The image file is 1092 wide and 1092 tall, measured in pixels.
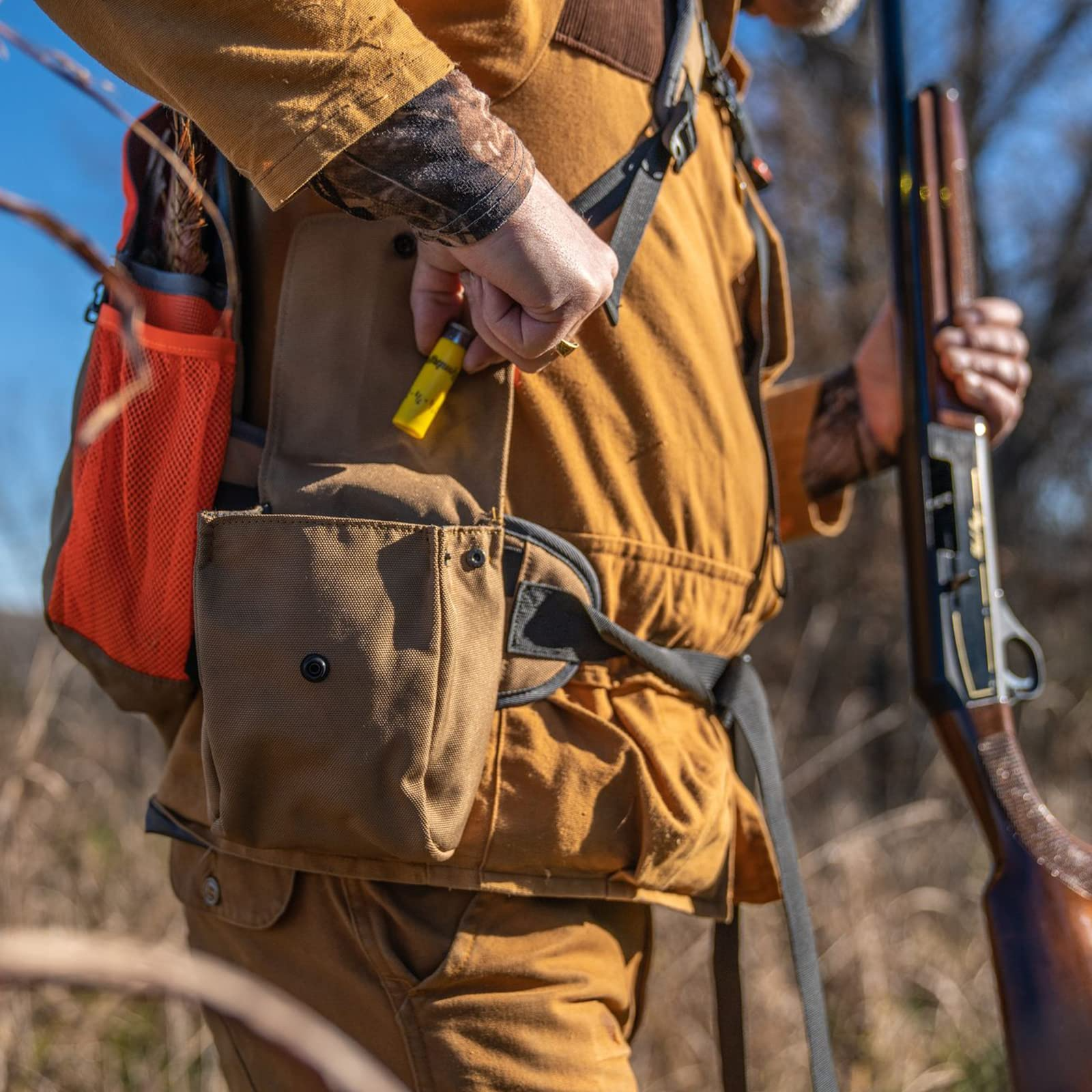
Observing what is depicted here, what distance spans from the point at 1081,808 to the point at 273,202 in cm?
512

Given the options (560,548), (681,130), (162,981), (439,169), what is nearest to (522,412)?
(560,548)

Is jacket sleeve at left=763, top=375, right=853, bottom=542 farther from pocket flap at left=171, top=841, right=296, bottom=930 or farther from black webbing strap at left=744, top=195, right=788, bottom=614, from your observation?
pocket flap at left=171, top=841, right=296, bottom=930

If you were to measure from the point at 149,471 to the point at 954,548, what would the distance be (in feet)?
5.07

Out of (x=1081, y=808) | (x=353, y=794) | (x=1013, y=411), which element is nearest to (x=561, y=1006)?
(x=353, y=794)

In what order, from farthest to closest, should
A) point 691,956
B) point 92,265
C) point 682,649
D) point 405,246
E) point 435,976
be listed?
point 691,956 < point 682,649 < point 405,246 < point 435,976 < point 92,265

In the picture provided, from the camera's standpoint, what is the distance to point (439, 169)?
1.23 meters

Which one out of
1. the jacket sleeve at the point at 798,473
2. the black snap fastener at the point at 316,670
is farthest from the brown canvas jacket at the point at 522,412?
the jacket sleeve at the point at 798,473

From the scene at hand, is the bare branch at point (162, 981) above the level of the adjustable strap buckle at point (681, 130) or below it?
below

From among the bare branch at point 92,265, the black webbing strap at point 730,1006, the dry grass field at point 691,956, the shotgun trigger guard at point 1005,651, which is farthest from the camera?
the dry grass field at point 691,956

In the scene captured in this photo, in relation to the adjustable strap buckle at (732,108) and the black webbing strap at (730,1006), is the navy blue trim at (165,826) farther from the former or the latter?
the adjustable strap buckle at (732,108)

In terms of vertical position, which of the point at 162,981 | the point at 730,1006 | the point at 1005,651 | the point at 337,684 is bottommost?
the point at 730,1006

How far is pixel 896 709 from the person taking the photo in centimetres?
573

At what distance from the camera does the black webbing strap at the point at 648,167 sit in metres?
1.48

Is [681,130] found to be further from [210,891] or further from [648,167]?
[210,891]
